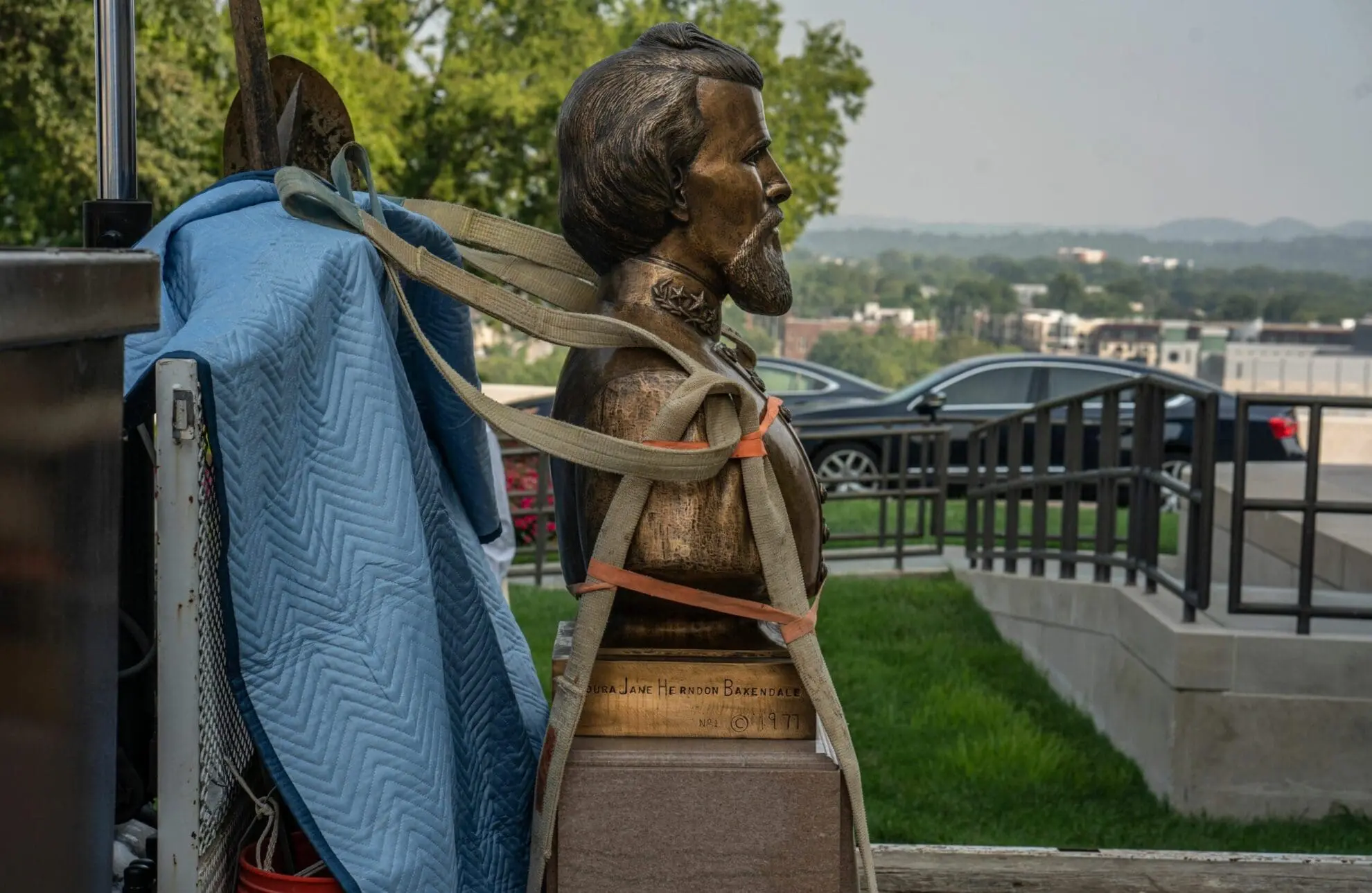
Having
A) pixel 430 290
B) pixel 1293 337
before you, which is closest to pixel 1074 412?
pixel 430 290

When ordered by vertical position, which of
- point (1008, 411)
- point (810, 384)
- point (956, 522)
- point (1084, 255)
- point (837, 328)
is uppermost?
point (1084, 255)

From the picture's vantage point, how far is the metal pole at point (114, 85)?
249cm

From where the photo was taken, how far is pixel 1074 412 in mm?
7188

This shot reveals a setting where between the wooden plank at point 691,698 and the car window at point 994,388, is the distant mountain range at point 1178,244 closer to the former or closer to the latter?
the car window at point 994,388

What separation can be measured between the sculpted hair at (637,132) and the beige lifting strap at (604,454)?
0.63ft

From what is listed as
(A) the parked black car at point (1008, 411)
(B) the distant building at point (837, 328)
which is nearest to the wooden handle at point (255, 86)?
(A) the parked black car at point (1008, 411)

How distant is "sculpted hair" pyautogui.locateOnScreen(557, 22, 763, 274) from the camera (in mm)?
2570

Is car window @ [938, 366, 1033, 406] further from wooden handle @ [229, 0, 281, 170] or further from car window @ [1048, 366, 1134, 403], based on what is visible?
wooden handle @ [229, 0, 281, 170]

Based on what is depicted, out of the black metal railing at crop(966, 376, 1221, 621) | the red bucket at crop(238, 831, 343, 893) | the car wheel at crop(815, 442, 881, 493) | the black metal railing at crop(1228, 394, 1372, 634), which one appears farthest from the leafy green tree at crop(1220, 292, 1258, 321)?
the red bucket at crop(238, 831, 343, 893)

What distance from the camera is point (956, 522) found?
40.1 feet

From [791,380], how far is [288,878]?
13.1 meters

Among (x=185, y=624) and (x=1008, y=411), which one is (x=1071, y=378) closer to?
(x=1008, y=411)

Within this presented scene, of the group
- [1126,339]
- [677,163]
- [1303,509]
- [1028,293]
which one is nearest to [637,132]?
[677,163]

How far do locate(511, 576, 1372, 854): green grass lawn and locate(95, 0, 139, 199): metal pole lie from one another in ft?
10.7
